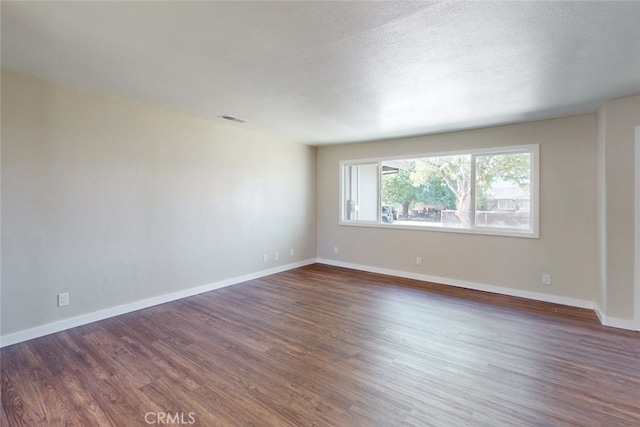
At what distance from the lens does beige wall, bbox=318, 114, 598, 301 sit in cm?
375

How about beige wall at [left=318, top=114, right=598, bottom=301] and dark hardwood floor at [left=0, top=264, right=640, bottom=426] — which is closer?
dark hardwood floor at [left=0, top=264, right=640, bottom=426]

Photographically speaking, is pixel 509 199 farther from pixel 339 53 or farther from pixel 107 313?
pixel 107 313

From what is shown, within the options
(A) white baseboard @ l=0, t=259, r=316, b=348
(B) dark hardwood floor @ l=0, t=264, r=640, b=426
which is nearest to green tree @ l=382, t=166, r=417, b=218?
(B) dark hardwood floor @ l=0, t=264, r=640, b=426

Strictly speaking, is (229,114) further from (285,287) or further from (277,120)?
(285,287)

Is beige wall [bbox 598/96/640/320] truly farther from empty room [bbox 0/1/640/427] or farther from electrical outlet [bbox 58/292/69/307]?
electrical outlet [bbox 58/292/69/307]

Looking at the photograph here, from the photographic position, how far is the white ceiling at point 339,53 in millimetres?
1790
